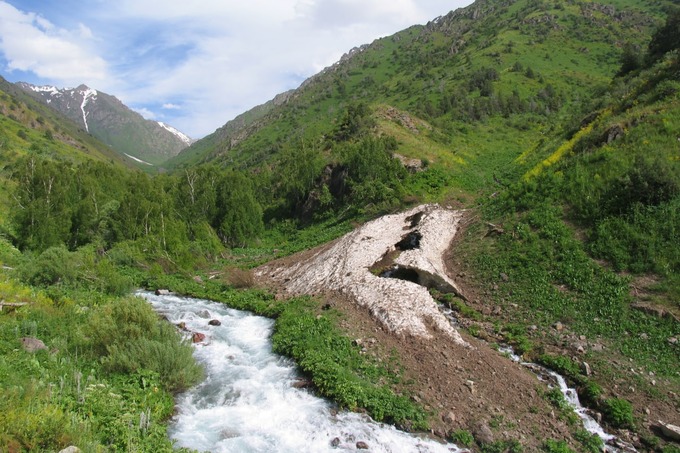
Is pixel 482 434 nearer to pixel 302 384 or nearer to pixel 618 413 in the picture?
pixel 618 413

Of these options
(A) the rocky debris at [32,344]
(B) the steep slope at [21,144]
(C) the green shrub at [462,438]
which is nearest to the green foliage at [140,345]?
(A) the rocky debris at [32,344]

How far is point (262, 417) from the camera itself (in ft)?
37.4

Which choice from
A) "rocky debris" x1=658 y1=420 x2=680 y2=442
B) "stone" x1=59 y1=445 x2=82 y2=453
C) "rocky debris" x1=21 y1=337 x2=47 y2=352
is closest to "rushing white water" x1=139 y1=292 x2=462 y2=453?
"stone" x1=59 y1=445 x2=82 y2=453

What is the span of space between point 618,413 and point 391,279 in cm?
1001

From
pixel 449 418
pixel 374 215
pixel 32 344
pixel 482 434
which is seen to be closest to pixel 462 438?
pixel 482 434

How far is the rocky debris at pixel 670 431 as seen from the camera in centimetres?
1041

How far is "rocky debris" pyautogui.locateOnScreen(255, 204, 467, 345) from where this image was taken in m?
16.1

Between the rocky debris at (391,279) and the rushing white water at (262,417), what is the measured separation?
4627 mm

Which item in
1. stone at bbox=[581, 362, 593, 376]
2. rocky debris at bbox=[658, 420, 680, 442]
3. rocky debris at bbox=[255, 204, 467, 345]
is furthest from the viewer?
rocky debris at bbox=[255, 204, 467, 345]

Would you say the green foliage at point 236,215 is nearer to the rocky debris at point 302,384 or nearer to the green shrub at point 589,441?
the rocky debris at point 302,384

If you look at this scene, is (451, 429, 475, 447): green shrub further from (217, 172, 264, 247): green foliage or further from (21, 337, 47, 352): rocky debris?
(217, 172, 264, 247): green foliage

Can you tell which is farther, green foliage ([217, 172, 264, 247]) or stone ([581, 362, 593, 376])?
green foliage ([217, 172, 264, 247])

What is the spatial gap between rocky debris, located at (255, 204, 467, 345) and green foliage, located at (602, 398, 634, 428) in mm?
4605

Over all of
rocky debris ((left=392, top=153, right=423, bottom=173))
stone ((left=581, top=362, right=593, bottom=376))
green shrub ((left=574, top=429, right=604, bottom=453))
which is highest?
rocky debris ((left=392, top=153, right=423, bottom=173))
